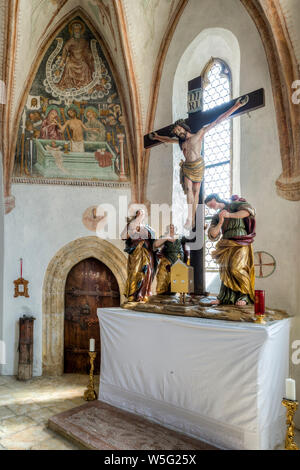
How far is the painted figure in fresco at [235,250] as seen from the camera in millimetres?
5000

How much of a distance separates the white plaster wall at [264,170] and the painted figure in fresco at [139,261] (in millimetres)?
1820

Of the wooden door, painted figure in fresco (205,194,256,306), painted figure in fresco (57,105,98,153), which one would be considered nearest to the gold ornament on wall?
the wooden door

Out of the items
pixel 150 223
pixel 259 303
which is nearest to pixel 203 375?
pixel 259 303

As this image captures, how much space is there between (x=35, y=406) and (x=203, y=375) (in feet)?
11.1

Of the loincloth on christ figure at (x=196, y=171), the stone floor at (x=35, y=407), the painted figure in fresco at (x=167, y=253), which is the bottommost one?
the stone floor at (x=35, y=407)

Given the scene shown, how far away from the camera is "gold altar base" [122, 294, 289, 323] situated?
15.2 feet

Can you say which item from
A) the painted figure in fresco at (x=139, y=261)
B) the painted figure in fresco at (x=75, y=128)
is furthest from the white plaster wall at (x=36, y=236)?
the painted figure in fresco at (x=139, y=261)

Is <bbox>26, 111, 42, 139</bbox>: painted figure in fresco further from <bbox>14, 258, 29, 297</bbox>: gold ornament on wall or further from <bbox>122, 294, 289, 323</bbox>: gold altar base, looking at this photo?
<bbox>122, 294, 289, 323</bbox>: gold altar base

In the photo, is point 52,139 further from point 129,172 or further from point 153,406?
point 153,406

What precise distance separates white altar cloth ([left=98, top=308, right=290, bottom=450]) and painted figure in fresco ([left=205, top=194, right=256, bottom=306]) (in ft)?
2.05

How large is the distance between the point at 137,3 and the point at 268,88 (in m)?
3.61

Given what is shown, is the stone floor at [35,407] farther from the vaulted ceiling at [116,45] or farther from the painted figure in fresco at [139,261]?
the vaulted ceiling at [116,45]

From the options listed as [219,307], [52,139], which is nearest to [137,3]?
[52,139]

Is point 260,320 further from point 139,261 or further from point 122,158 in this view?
point 122,158
